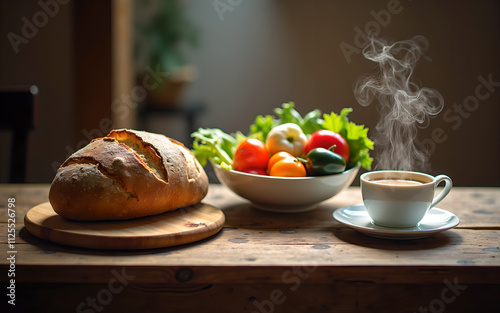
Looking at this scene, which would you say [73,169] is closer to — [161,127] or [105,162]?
[105,162]

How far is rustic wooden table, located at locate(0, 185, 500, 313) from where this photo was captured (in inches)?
38.5

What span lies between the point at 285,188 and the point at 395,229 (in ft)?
1.05

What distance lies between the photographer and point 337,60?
4.30 metres

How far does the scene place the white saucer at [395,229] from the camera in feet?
3.66

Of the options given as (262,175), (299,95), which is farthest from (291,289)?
(299,95)

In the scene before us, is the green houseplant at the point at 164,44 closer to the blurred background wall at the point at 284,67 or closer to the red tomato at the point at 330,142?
the blurred background wall at the point at 284,67

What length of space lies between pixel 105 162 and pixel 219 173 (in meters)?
0.41

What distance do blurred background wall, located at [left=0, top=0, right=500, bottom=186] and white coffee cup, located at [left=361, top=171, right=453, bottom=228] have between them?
2346mm

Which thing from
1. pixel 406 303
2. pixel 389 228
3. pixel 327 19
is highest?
pixel 327 19

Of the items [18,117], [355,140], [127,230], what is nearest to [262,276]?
[127,230]

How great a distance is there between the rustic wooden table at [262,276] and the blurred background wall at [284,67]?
221 cm

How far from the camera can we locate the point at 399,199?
1119mm

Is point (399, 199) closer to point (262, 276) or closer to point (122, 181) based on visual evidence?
point (262, 276)

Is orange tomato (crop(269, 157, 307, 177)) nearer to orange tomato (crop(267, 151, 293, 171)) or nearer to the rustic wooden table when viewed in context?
orange tomato (crop(267, 151, 293, 171))
